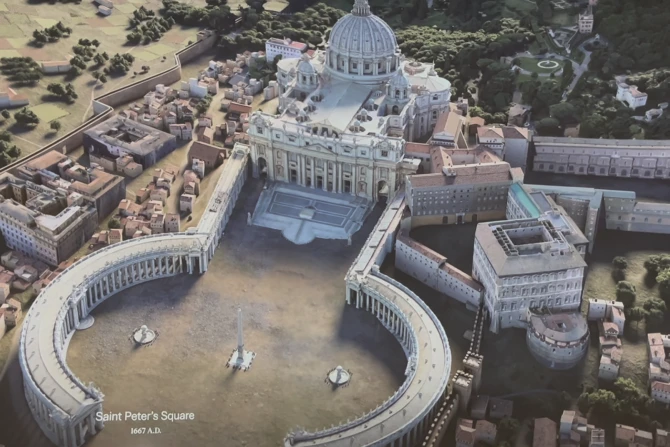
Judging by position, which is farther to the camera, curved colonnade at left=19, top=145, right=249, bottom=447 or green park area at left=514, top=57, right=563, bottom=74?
green park area at left=514, top=57, right=563, bottom=74

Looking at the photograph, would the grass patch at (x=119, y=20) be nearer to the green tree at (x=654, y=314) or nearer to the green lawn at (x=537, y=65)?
the green lawn at (x=537, y=65)

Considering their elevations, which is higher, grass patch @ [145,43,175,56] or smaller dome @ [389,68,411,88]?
smaller dome @ [389,68,411,88]

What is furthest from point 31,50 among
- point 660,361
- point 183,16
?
point 660,361

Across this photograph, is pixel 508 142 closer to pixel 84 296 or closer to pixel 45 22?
pixel 84 296

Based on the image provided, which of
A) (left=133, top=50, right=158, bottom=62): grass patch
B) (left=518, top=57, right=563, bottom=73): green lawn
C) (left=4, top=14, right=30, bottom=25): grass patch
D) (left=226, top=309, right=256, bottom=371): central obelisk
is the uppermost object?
(left=518, top=57, right=563, bottom=73): green lawn

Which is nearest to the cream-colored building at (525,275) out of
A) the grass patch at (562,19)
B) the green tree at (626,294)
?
the green tree at (626,294)

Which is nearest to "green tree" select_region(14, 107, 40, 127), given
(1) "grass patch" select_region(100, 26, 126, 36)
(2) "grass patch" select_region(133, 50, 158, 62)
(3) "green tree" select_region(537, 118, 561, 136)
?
(2) "grass patch" select_region(133, 50, 158, 62)

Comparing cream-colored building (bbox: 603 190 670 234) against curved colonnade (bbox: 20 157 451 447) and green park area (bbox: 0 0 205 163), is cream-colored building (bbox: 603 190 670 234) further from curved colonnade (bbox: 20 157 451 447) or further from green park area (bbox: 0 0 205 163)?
green park area (bbox: 0 0 205 163)
